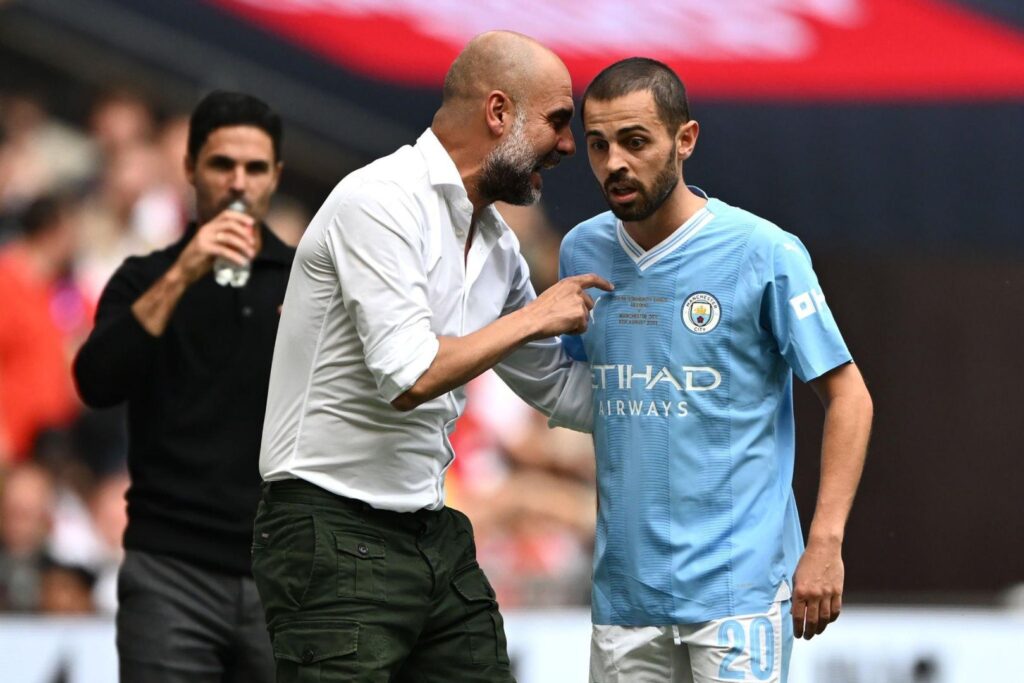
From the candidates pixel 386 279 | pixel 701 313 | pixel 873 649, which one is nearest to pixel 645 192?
pixel 701 313

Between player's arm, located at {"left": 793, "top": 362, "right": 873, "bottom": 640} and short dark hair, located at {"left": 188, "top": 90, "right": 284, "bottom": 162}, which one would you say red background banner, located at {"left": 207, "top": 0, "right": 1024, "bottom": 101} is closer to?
short dark hair, located at {"left": 188, "top": 90, "right": 284, "bottom": 162}

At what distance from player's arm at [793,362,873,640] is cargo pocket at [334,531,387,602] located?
91cm

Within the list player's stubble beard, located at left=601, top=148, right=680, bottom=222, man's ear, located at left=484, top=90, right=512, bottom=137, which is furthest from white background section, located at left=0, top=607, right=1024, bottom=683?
man's ear, located at left=484, top=90, right=512, bottom=137

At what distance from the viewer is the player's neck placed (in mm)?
4082

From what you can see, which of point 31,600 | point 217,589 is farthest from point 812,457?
point 217,589

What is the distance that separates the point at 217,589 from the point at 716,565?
1455 mm

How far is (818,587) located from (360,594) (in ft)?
3.25

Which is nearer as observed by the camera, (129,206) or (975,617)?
(975,617)

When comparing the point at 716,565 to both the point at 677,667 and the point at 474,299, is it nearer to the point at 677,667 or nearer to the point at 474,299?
the point at 677,667

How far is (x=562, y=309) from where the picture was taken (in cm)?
382

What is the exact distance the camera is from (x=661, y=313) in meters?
4.05

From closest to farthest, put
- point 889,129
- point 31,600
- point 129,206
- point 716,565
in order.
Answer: point 716,565 → point 31,600 → point 129,206 → point 889,129

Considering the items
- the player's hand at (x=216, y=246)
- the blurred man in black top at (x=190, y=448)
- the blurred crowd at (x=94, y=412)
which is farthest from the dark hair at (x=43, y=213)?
the player's hand at (x=216, y=246)

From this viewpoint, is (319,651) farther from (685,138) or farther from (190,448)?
(685,138)
